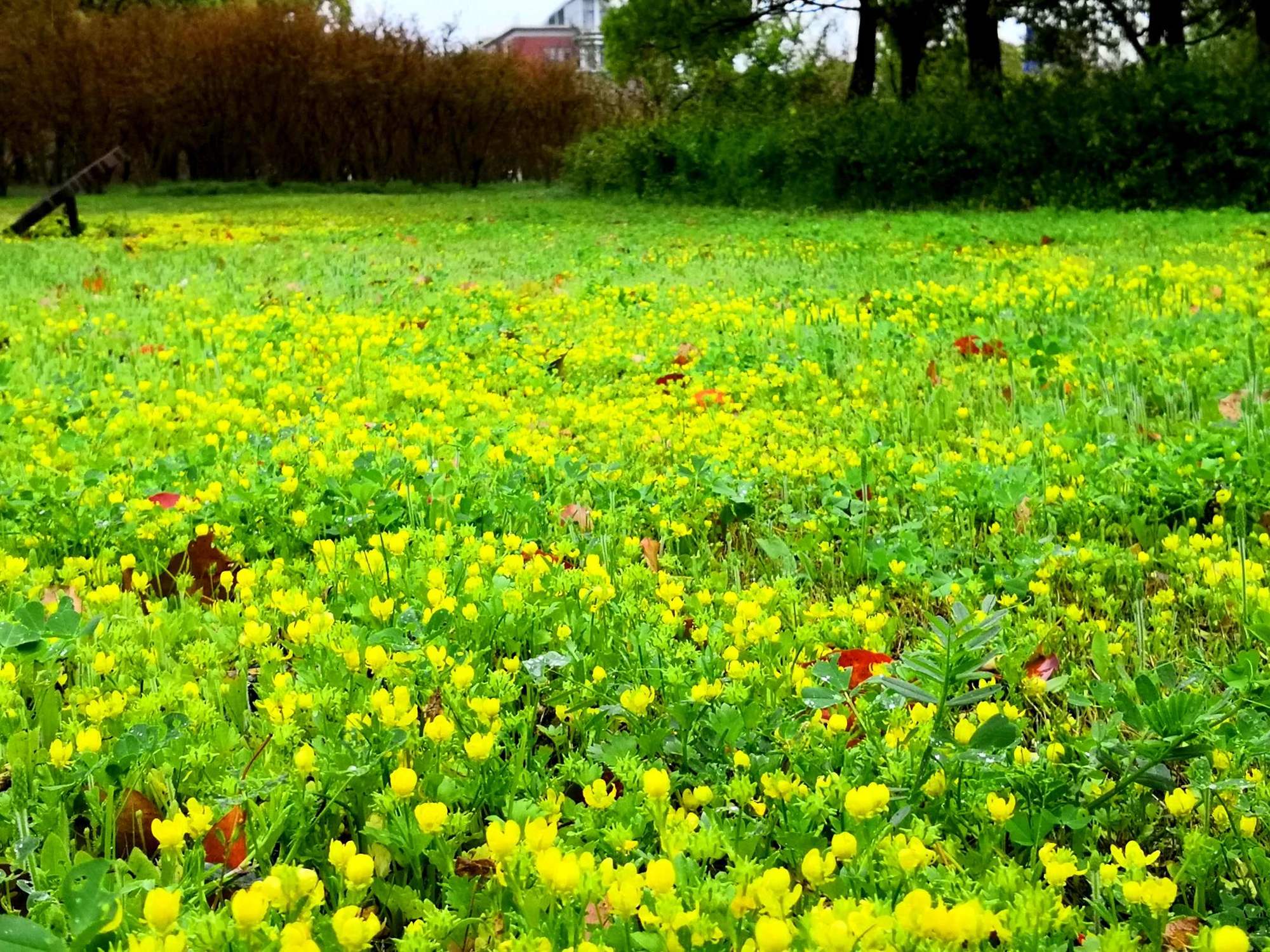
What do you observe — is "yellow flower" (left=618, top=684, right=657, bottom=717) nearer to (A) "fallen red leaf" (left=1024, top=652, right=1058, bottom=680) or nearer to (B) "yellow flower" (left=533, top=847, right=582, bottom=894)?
(B) "yellow flower" (left=533, top=847, right=582, bottom=894)

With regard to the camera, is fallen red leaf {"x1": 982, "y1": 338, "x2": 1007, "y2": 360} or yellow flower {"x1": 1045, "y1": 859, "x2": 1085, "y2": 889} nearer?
yellow flower {"x1": 1045, "y1": 859, "x2": 1085, "y2": 889}

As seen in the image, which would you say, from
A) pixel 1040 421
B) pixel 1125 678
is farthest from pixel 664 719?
pixel 1040 421

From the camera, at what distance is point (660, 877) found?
3.77ft

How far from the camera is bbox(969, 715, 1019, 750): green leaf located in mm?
1549

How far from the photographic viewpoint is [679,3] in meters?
21.1

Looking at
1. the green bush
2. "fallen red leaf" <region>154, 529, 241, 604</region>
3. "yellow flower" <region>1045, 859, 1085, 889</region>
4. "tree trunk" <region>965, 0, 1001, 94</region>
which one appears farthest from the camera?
"tree trunk" <region>965, 0, 1001, 94</region>

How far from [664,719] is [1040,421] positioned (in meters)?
2.38

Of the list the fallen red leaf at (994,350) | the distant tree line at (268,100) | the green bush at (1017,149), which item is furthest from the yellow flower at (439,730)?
the distant tree line at (268,100)

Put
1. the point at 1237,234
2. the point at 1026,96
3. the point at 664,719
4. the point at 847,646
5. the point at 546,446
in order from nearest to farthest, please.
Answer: the point at 664,719
the point at 847,646
the point at 546,446
the point at 1237,234
the point at 1026,96

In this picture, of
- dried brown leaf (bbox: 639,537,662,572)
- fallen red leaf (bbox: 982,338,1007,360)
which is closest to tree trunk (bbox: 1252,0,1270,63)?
fallen red leaf (bbox: 982,338,1007,360)

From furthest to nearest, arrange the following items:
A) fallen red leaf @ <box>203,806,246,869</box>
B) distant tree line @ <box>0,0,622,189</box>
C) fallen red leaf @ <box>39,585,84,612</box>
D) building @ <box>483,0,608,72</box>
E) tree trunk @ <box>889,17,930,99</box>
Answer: building @ <box>483,0,608,72</box> → distant tree line @ <box>0,0,622,189</box> → tree trunk @ <box>889,17,930,99</box> → fallen red leaf @ <box>39,585,84,612</box> → fallen red leaf @ <box>203,806,246,869</box>

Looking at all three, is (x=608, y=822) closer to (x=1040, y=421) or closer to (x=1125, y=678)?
(x=1125, y=678)

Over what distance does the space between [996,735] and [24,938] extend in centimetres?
133

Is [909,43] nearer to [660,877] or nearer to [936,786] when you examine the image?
[936,786]
